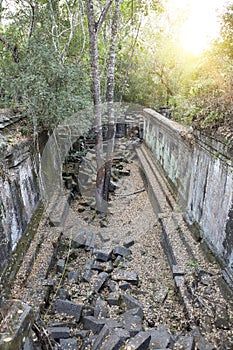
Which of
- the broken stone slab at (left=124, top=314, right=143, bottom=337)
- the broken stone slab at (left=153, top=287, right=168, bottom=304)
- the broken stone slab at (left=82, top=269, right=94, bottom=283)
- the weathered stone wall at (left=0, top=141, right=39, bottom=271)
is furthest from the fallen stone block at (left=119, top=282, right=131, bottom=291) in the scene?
the weathered stone wall at (left=0, top=141, right=39, bottom=271)

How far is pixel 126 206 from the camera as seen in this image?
276 inches

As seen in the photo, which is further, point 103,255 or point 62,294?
point 103,255

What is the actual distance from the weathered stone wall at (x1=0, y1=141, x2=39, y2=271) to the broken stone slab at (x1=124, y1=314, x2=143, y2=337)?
1639 millimetres

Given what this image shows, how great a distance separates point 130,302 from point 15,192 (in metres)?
2.25

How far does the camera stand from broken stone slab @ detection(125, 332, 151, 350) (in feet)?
7.98

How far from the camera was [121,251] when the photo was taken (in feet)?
15.4

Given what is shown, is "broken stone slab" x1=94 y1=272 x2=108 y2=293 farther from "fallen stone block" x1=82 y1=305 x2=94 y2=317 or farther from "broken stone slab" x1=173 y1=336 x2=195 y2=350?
"broken stone slab" x1=173 y1=336 x2=195 y2=350

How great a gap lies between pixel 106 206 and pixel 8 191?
3281 mm

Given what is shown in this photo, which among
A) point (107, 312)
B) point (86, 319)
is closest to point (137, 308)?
point (107, 312)

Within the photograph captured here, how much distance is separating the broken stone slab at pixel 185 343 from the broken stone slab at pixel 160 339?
0.20 feet

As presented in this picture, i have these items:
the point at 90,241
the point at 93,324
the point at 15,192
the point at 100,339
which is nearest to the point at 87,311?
the point at 93,324

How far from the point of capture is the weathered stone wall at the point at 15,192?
350 cm

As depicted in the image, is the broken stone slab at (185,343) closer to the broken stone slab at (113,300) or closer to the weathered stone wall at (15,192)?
the broken stone slab at (113,300)

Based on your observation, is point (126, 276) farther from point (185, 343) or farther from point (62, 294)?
point (185, 343)
